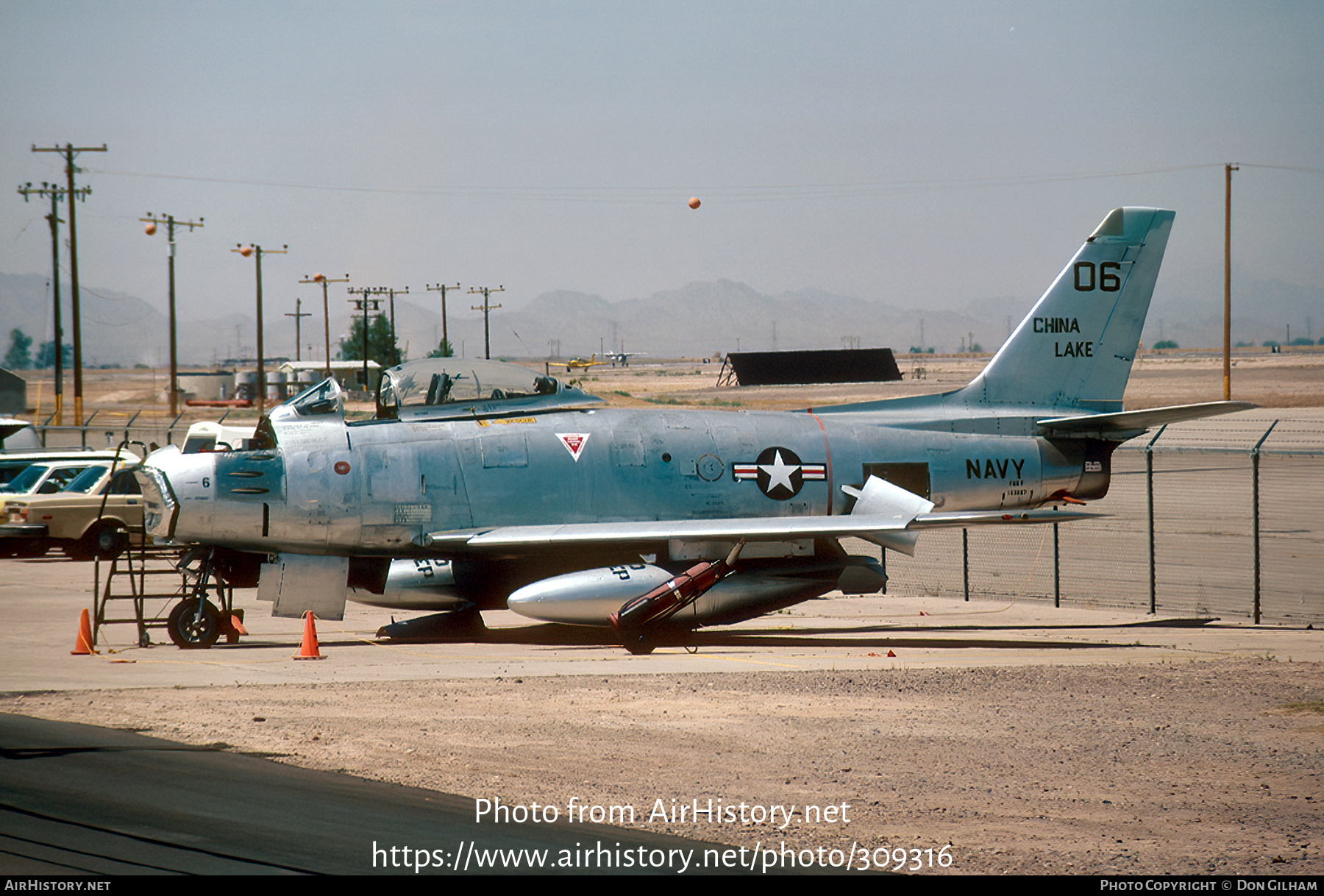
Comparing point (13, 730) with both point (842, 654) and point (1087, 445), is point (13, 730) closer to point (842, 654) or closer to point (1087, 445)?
point (842, 654)

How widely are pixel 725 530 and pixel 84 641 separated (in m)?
8.04

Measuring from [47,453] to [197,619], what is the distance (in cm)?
1758

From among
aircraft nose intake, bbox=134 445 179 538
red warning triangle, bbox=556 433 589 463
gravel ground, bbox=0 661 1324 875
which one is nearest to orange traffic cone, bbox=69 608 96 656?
Answer: aircraft nose intake, bbox=134 445 179 538

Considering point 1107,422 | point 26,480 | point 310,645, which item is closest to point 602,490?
point 310,645

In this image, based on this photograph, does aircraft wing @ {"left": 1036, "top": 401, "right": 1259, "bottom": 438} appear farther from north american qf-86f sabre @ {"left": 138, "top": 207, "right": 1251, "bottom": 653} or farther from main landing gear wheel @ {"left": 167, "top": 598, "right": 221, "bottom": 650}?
main landing gear wheel @ {"left": 167, "top": 598, "right": 221, "bottom": 650}

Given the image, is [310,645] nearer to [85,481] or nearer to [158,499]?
[158,499]

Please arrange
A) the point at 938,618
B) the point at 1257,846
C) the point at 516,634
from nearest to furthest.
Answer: the point at 1257,846 < the point at 516,634 < the point at 938,618

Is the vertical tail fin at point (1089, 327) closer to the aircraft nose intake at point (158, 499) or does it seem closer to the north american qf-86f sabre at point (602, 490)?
the north american qf-86f sabre at point (602, 490)

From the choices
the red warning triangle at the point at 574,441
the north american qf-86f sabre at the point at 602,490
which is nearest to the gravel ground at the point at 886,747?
the north american qf-86f sabre at the point at 602,490

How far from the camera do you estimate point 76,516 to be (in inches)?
975

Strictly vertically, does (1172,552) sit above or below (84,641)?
below

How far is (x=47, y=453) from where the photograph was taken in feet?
95.9

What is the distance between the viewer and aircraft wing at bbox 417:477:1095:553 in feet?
48.5
